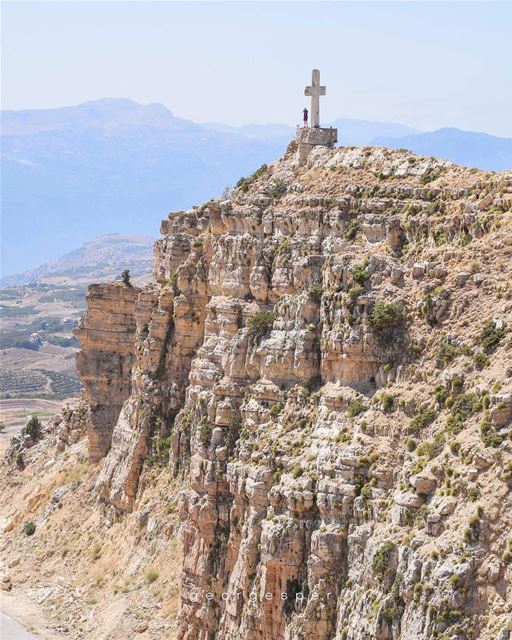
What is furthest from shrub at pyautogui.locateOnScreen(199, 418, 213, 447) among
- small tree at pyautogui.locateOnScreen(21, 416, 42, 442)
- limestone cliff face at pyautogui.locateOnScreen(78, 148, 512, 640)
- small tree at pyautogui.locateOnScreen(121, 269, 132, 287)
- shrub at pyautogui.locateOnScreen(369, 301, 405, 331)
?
small tree at pyautogui.locateOnScreen(21, 416, 42, 442)

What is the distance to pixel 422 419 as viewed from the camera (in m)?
46.3

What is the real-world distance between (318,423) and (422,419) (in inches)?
200

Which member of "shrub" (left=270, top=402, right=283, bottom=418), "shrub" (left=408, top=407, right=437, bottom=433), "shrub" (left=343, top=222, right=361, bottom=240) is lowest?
"shrub" (left=270, top=402, right=283, bottom=418)

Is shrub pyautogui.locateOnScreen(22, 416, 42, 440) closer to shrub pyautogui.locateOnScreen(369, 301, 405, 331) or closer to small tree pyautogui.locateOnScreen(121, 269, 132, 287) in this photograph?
small tree pyautogui.locateOnScreen(121, 269, 132, 287)

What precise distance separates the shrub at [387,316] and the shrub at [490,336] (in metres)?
3.69

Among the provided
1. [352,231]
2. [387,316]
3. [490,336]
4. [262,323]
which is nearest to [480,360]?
[490,336]

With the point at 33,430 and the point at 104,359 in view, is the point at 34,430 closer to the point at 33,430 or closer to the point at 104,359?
the point at 33,430

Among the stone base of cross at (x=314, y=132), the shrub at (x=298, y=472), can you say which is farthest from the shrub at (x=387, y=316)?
the stone base of cross at (x=314, y=132)

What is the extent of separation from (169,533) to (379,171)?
686 inches

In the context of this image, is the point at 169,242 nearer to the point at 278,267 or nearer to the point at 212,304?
the point at 212,304

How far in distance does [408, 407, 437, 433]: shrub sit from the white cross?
19225mm

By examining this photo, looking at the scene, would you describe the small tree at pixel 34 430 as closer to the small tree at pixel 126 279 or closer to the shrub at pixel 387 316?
the small tree at pixel 126 279

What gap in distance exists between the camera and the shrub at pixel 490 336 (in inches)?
1786

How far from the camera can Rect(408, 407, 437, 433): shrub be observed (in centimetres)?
4609
